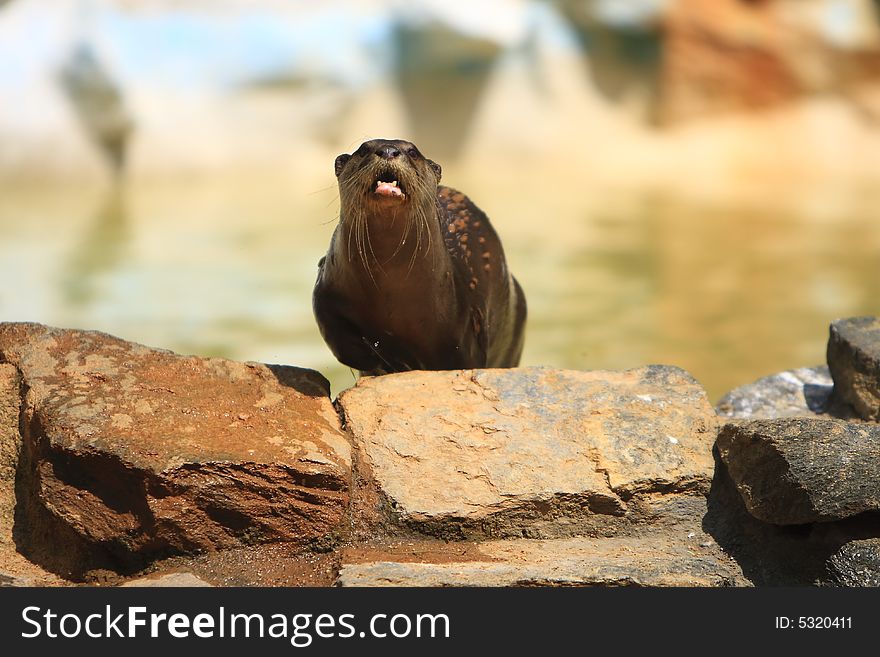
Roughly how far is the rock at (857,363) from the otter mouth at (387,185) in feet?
4.78

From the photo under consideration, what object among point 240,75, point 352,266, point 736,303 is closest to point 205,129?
point 240,75

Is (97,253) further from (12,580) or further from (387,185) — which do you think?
(12,580)

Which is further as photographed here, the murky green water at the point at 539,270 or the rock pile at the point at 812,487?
the murky green water at the point at 539,270

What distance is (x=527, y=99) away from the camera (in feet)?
41.0

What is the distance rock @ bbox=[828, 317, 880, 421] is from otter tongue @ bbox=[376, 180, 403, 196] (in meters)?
1.47

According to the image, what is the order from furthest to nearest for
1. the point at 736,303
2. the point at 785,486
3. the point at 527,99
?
the point at 527,99 → the point at 736,303 → the point at 785,486

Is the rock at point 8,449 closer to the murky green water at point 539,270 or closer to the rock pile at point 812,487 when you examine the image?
the rock pile at point 812,487

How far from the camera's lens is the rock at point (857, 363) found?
345 centimetres

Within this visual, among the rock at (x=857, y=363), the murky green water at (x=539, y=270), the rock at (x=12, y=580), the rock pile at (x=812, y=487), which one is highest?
the murky green water at (x=539, y=270)

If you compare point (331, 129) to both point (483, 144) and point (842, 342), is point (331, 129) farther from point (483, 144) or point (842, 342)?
point (842, 342)

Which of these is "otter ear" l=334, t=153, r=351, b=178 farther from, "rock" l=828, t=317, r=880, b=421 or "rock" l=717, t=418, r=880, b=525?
"rock" l=828, t=317, r=880, b=421

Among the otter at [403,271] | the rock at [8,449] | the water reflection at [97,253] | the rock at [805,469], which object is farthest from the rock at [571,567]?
the water reflection at [97,253]
